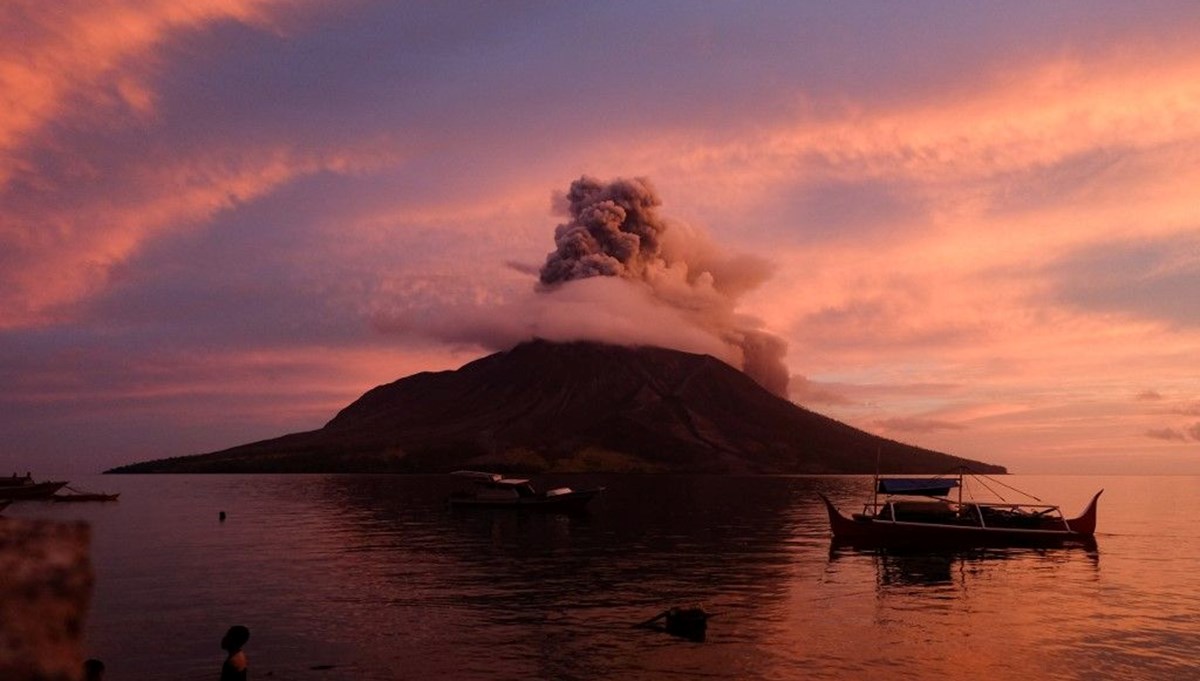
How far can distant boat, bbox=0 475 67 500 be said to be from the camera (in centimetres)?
13200

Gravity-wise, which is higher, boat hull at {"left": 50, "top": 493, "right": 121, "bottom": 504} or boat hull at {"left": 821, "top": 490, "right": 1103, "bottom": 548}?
boat hull at {"left": 821, "top": 490, "right": 1103, "bottom": 548}

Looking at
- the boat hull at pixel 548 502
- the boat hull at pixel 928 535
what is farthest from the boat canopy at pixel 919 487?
the boat hull at pixel 548 502

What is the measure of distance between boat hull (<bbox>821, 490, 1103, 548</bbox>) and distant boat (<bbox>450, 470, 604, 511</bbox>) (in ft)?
133

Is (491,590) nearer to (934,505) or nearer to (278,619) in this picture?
(278,619)

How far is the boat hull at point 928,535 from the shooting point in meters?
70.3


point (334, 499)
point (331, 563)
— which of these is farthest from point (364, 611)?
point (334, 499)

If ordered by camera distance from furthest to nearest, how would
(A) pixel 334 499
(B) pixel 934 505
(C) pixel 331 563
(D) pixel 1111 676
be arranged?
(A) pixel 334 499 < (B) pixel 934 505 < (C) pixel 331 563 < (D) pixel 1111 676

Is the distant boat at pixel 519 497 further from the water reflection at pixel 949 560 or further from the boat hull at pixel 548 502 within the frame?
the water reflection at pixel 949 560

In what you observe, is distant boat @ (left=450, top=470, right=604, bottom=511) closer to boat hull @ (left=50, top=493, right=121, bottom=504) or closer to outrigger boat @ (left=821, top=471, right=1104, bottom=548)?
outrigger boat @ (left=821, top=471, right=1104, bottom=548)

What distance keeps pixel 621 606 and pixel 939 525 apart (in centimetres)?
4017

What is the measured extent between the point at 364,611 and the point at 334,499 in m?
114

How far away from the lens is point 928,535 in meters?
70.1

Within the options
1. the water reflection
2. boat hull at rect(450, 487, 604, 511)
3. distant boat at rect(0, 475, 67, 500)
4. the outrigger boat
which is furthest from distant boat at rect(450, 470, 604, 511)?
distant boat at rect(0, 475, 67, 500)

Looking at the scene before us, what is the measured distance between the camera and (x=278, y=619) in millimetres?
38312
